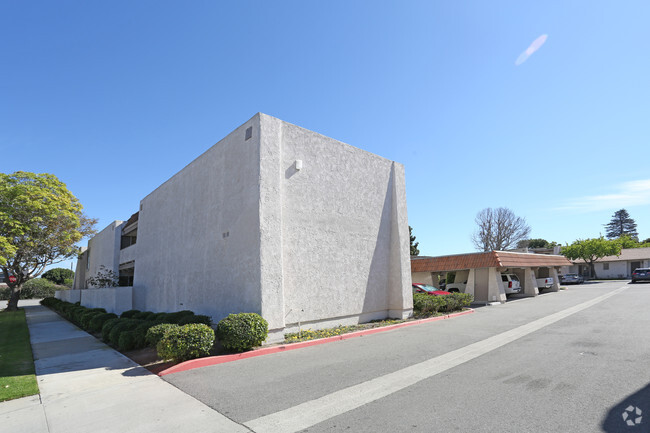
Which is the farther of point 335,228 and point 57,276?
point 57,276

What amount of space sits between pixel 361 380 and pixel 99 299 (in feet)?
67.2

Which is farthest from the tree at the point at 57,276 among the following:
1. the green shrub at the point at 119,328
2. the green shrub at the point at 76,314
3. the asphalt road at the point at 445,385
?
the asphalt road at the point at 445,385

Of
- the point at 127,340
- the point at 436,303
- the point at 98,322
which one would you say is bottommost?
the point at 98,322

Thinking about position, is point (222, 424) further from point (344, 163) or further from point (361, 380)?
point (344, 163)

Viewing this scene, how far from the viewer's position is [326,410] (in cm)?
491

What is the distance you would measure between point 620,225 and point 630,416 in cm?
12234

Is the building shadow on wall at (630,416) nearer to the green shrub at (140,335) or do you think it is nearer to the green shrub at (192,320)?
the green shrub at (192,320)

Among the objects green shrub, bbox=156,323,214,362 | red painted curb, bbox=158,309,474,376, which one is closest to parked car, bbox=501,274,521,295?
red painted curb, bbox=158,309,474,376

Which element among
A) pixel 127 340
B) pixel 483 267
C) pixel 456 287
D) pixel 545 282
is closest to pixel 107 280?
pixel 127 340

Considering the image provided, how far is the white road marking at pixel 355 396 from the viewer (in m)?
4.54

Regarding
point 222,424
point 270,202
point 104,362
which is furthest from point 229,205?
point 222,424

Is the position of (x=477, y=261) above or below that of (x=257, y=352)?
above

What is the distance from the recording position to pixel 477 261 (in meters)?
21.0

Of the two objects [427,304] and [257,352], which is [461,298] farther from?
[257,352]
